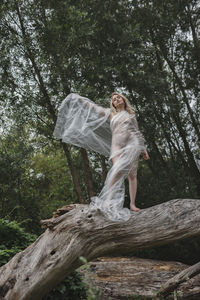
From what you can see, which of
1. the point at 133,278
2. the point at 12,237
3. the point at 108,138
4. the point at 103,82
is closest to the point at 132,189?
the point at 108,138

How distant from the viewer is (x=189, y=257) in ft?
29.0

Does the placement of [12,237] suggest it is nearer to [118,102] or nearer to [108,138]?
[108,138]

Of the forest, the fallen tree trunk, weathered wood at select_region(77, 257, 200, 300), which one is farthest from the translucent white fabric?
the forest

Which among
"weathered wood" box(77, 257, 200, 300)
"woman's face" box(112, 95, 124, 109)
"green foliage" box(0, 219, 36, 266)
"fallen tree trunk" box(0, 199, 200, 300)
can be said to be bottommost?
"weathered wood" box(77, 257, 200, 300)

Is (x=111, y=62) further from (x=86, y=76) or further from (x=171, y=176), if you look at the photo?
(x=171, y=176)

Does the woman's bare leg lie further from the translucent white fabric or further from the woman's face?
the woman's face

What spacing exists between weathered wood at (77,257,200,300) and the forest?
3.50 feet

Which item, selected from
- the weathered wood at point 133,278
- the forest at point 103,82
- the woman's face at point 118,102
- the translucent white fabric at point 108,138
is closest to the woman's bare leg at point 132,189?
the translucent white fabric at point 108,138

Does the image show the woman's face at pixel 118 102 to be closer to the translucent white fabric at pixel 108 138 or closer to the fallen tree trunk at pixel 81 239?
the translucent white fabric at pixel 108 138

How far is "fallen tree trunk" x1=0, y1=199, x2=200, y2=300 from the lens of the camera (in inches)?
155

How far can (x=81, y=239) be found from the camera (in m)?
4.10

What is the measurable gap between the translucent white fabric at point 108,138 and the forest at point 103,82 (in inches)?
98.2

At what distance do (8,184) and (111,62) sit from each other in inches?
205

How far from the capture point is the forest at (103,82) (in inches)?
343
